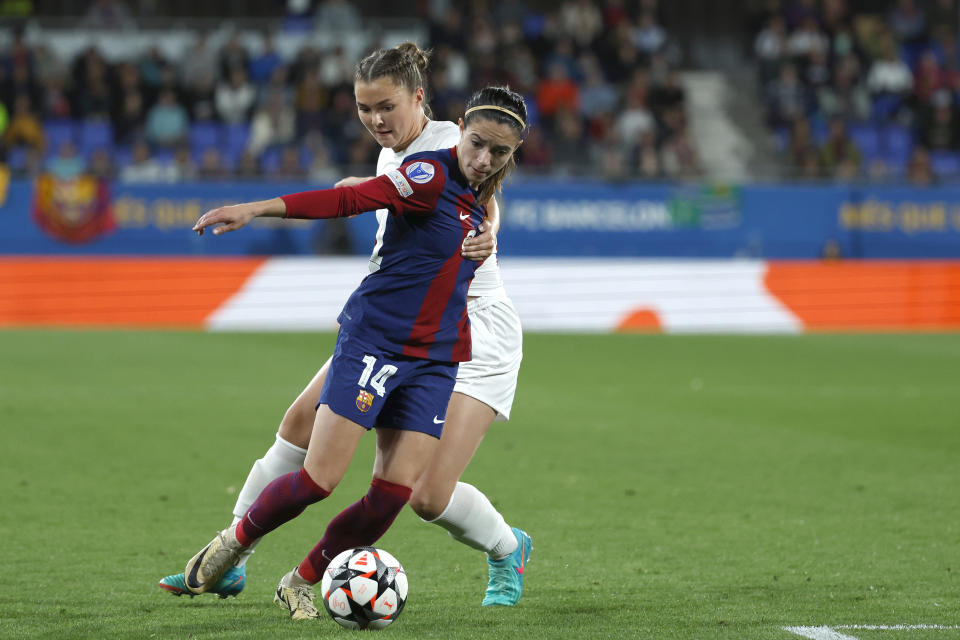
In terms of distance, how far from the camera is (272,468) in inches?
197

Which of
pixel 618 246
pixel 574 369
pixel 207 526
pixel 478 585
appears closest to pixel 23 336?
pixel 574 369

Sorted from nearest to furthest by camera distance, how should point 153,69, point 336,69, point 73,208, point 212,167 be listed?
point 73,208
point 212,167
point 153,69
point 336,69

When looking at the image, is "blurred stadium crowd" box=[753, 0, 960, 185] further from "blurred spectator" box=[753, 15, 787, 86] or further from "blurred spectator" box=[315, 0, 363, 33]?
"blurred spectator" box=[315, 0, 363, 33]

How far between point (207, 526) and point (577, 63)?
692 inches

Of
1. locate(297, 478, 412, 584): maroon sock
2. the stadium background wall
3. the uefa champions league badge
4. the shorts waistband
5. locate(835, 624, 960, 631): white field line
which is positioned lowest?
the stadium background wall

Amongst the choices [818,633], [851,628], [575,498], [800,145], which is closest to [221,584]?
[818,633]

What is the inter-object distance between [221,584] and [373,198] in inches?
64.9

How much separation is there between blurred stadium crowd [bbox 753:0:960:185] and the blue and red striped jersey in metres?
17.3

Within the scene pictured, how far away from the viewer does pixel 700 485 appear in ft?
25.8

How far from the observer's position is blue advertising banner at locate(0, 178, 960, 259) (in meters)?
19.0

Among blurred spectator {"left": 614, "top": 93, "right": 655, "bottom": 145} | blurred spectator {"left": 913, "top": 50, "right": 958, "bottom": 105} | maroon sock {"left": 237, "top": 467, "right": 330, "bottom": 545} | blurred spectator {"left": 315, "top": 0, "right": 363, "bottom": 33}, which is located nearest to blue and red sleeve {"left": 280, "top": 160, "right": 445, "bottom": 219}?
maroon sock {"left": 237, "top": 467, "right": 330, "bottom": 545}

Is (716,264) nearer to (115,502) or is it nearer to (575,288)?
(575,288)

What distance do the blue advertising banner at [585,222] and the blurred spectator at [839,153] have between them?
0.90 m

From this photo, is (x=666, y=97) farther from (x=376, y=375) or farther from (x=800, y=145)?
(x=376, y=375)
